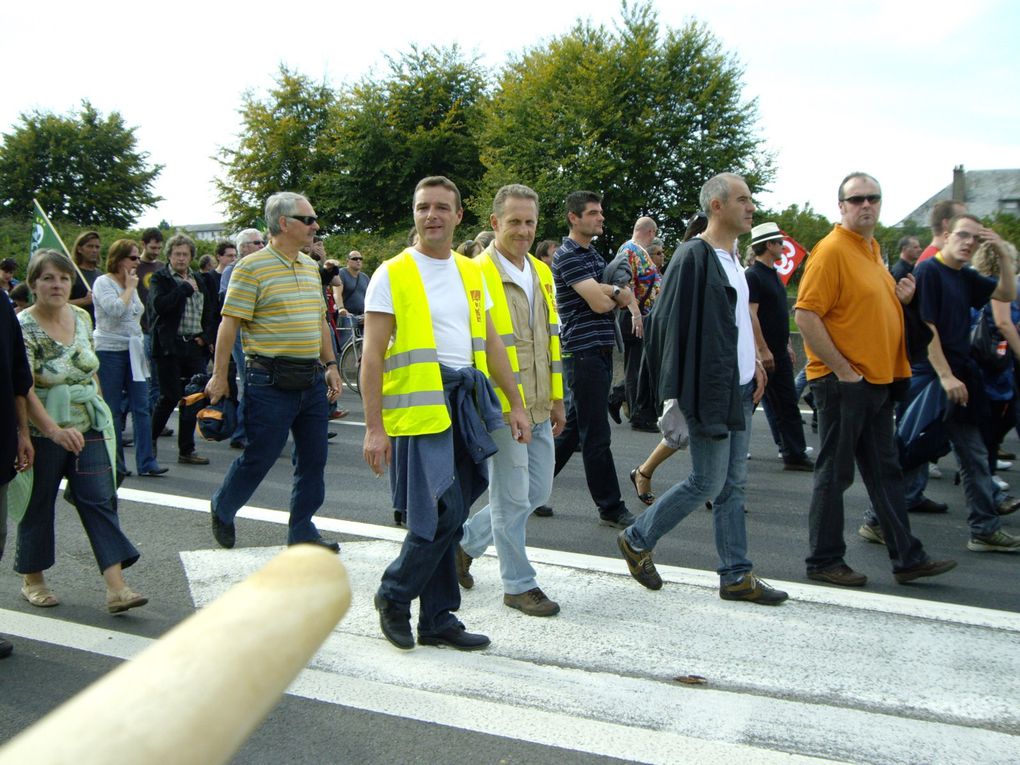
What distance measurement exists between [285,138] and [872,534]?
4901 cm

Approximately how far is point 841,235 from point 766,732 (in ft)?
9.00

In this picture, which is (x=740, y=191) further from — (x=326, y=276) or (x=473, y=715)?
(x=326, y=276)

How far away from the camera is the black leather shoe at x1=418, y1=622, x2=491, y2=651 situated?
4.44 meters

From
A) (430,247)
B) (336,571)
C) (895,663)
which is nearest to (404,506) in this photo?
(430,247)

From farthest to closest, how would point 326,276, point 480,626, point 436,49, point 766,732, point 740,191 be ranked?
1. point 436,49
2. point 326,276
3. point 740,191
4. point 480,626
5. point 766,732

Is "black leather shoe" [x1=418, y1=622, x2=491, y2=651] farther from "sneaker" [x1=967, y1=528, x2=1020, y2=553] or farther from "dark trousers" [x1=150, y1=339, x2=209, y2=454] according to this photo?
"dark trousers" [x1=150, y1=339, x2=209, y2=454]

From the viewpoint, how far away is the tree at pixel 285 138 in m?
51.8

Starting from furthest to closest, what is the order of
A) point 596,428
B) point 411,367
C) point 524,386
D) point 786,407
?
point 786,407
point 596,428
point 524,386
point 411,367

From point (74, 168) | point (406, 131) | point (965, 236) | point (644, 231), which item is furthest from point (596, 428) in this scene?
point (74, 168)

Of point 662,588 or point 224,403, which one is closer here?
point 662,588

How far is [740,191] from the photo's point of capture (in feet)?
16.8

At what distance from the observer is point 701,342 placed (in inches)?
197

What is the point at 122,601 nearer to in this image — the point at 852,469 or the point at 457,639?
the point at 457,639

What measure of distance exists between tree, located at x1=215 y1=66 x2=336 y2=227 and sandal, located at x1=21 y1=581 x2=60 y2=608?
47945 millimetres
